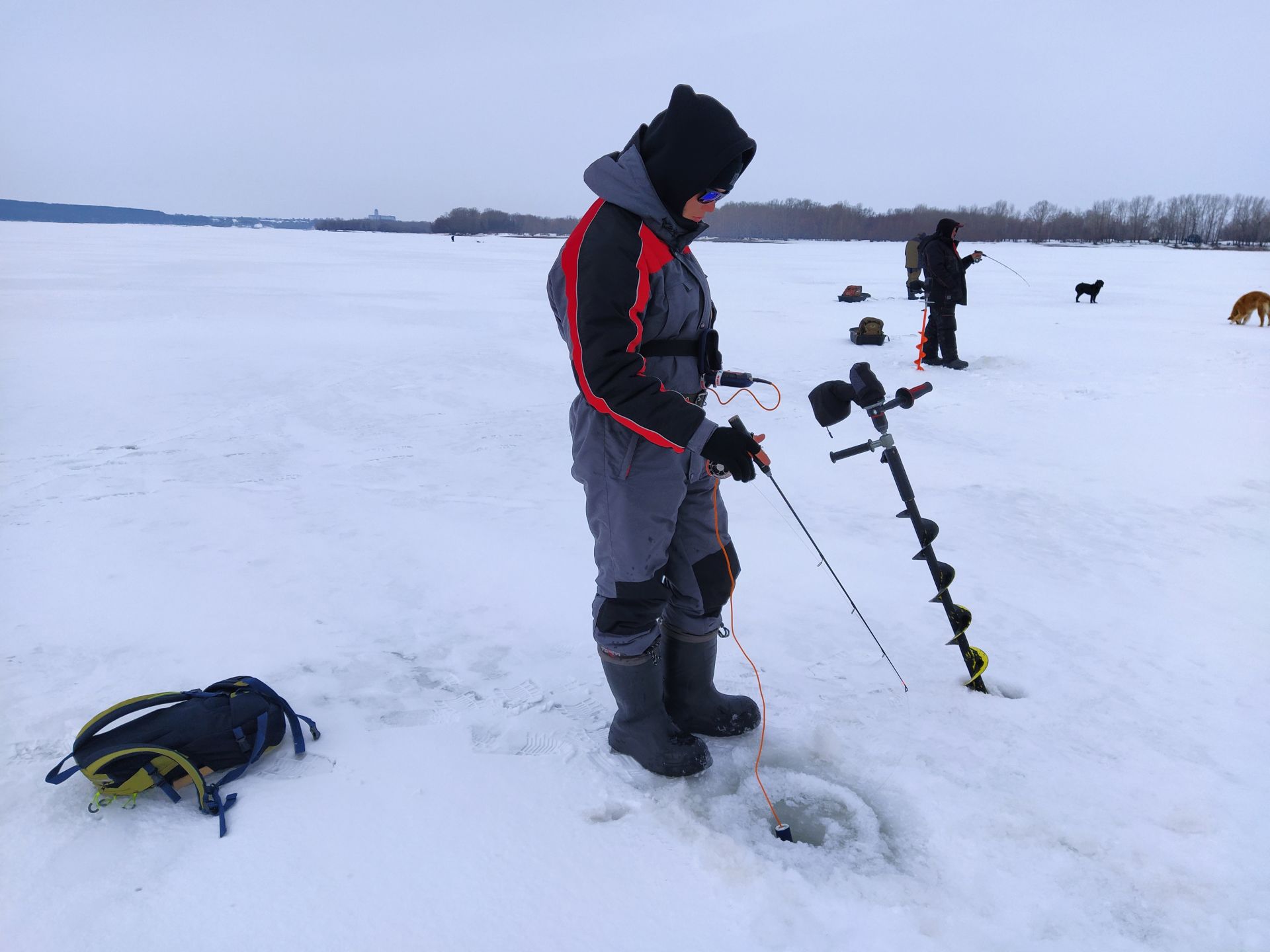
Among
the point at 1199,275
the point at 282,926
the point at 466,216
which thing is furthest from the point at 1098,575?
the point at 466,216

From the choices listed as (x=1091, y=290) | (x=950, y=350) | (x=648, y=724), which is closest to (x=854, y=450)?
(x=648, y=724)

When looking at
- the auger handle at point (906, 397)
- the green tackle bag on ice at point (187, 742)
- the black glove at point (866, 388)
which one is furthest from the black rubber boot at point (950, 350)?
the green tackle bag on ice at point (187, 742)

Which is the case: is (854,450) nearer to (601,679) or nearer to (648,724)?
(648,724)

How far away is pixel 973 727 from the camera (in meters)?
2.37

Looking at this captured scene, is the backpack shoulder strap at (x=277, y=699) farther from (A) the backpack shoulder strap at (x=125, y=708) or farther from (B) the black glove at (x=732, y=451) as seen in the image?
(B) the black glove at (x=732, y=451)

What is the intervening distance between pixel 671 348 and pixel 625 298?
0.27 meters

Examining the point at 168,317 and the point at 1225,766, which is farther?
the point at 168,317

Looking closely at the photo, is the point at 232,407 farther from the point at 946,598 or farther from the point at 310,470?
the point at 946,598

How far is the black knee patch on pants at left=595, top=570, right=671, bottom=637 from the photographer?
210 cm

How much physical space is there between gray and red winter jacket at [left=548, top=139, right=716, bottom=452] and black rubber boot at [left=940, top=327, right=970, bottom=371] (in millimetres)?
7376

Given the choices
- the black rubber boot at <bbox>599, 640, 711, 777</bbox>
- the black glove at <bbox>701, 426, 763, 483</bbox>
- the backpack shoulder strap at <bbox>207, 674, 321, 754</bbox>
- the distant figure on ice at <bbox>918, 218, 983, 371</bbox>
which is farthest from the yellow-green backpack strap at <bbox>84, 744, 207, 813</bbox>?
the distant figure on ice at <bbox>918, 218, 983, 371</bbox>

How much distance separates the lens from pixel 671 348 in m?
2.06

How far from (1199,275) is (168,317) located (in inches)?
1036

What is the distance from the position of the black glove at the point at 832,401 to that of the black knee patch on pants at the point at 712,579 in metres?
0.50
